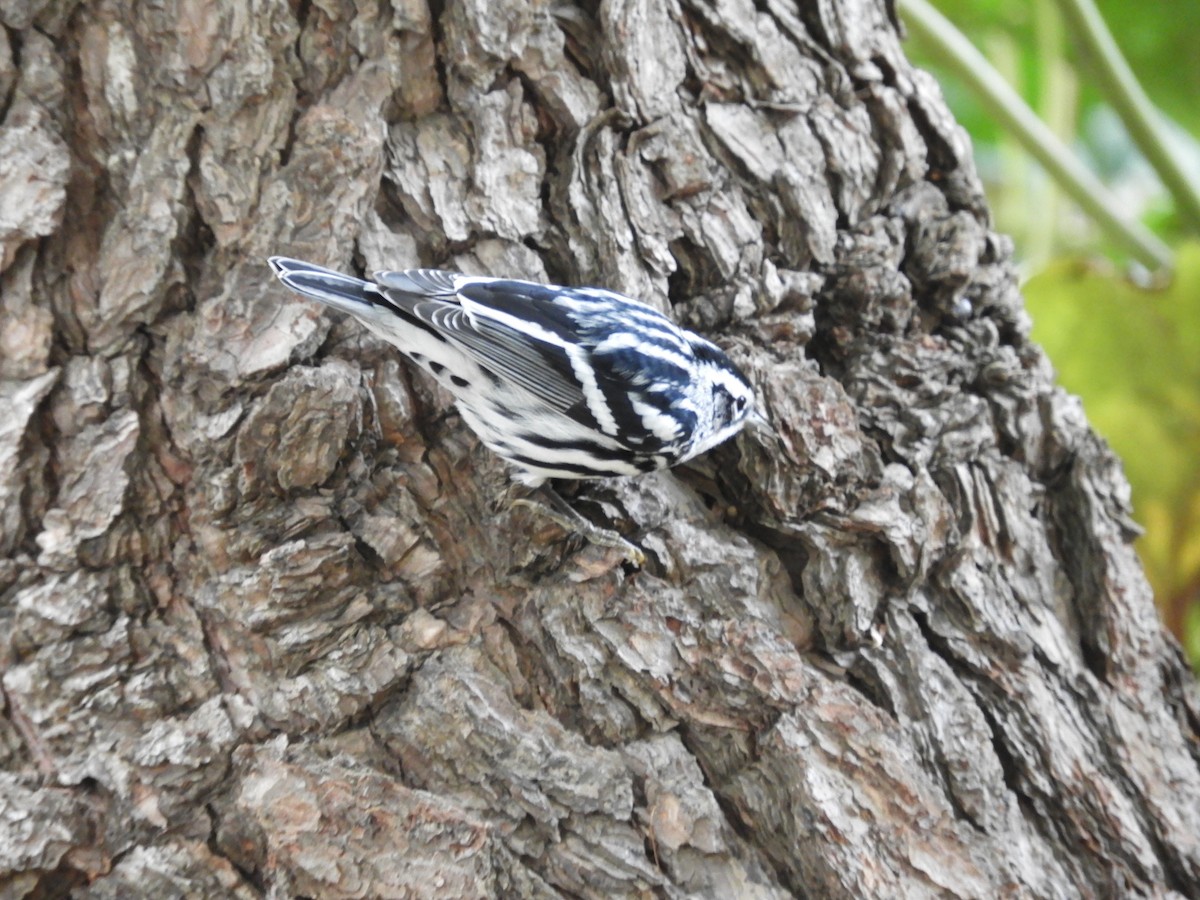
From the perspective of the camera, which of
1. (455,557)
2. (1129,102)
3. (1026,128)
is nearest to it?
(455,557)

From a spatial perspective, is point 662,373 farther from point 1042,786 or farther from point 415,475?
point 1042,786

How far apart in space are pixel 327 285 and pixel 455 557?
455 millimetres

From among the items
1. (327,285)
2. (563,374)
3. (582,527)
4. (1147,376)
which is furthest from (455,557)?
(1147,376)

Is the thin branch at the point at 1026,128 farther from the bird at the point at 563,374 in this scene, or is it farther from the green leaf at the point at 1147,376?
the bird at the point at 563,374

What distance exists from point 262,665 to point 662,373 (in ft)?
2.45

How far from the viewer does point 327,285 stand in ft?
4.48

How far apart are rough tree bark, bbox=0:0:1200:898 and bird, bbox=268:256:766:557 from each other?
8 centimetres

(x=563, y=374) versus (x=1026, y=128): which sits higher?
(x=1026, y=128)

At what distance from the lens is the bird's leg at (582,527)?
4.75ft

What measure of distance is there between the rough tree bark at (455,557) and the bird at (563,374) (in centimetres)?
8

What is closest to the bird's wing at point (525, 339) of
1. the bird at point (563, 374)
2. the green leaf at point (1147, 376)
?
the bird at point (563, 374)

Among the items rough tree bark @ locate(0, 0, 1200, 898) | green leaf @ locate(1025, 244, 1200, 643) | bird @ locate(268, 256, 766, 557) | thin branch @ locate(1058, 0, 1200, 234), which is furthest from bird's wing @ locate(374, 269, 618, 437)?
thin branch @ locate(1058, 0, 1200, 234)

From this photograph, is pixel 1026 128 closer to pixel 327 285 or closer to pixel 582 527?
pixel 582 527

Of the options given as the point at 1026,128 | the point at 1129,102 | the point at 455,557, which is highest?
the point at 1129,102
